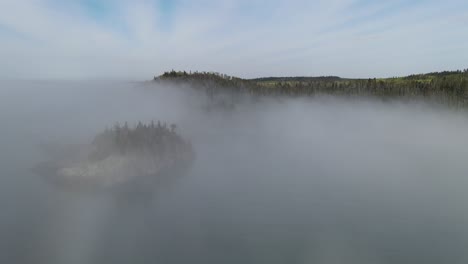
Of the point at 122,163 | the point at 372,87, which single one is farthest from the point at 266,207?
the point at 372,87

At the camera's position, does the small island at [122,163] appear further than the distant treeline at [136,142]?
No

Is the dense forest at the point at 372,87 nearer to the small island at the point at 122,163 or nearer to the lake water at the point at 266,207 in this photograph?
the lake water at the point at 266,207

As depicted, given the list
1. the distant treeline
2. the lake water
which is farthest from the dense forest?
the distant treeline

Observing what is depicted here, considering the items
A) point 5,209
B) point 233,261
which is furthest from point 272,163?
point 5,209

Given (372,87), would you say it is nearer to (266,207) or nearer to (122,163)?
(266,207)

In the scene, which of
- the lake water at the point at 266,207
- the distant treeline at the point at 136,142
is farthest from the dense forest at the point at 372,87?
the distant treeline at the point at 136,142

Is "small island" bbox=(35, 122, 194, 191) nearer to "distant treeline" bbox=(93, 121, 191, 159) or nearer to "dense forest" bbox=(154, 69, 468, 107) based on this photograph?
"distant treeline" bbox=(93, 121, 191, 159)

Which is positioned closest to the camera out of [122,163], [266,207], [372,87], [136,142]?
[266,207]
